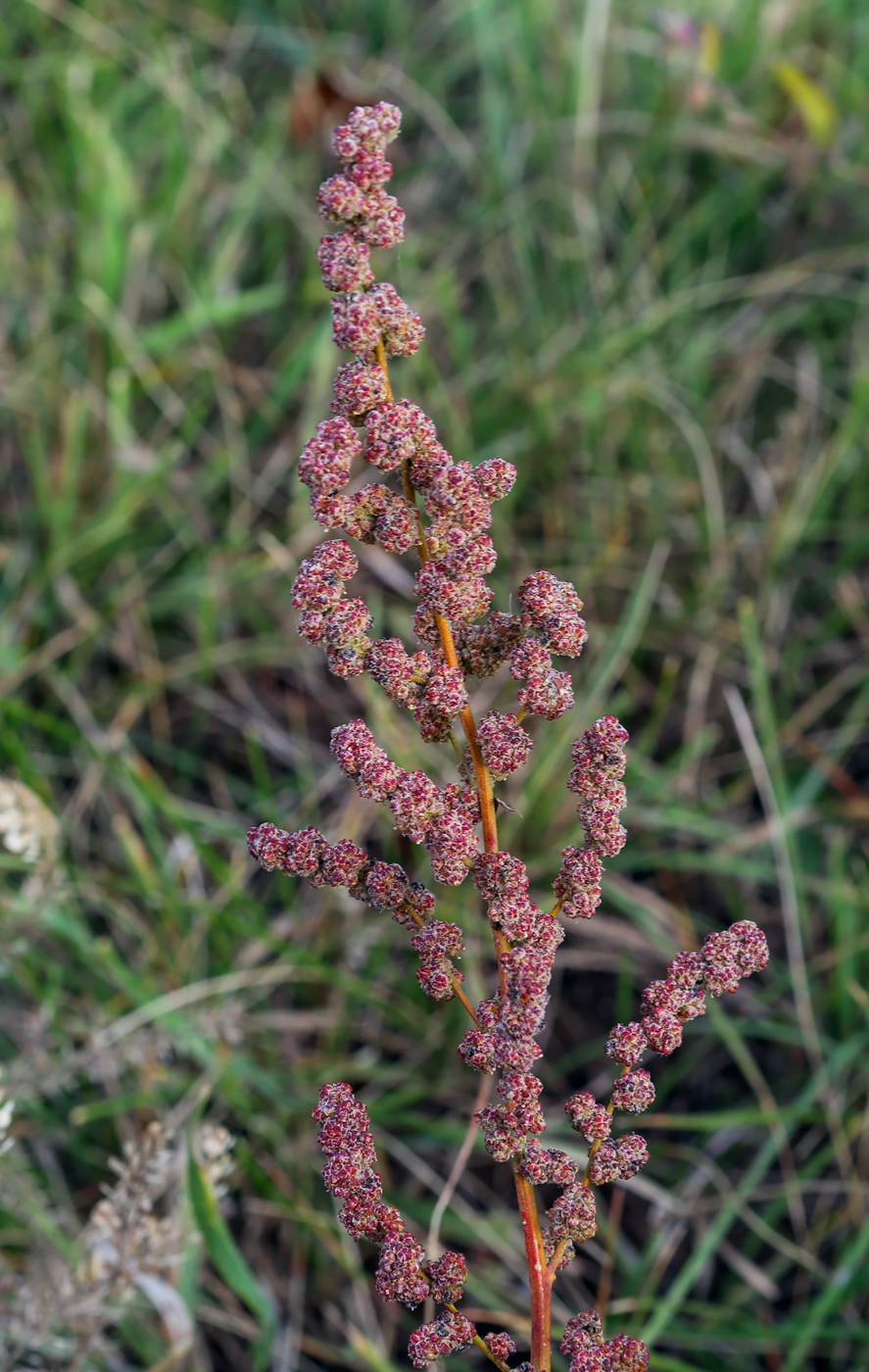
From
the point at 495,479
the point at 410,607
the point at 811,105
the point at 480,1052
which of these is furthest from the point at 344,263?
the point at 811,105

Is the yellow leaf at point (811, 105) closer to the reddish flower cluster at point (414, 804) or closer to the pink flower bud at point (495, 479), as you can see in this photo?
the pink flower bud at point (495, 479)

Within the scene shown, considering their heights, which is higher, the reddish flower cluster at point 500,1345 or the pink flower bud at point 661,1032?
the pink flower bud at point 661,1032

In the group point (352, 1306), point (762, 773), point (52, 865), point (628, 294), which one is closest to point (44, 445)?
point (52, 865)

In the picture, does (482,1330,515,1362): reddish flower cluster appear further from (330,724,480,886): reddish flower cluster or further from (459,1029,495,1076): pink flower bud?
(330,724,480,886): reddish flower cluster

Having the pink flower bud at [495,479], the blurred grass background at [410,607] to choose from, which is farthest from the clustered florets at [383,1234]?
the blurred grass background at [410,607]

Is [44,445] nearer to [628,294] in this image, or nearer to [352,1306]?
[628,294]

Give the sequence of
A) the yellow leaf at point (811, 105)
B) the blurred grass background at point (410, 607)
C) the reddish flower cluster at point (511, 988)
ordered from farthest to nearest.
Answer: the yellow leaf at point (811, 105) < the blurred grass background at point (410, 607) < the reddish flower cluster at point (511, 988)

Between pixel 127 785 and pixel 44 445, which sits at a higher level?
pixel 44 445

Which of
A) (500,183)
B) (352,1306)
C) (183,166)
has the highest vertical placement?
(500,183)

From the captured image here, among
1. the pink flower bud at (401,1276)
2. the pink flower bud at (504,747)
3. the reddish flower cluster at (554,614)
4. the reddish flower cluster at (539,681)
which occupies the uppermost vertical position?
the reddish flower cluster at (554,614)
